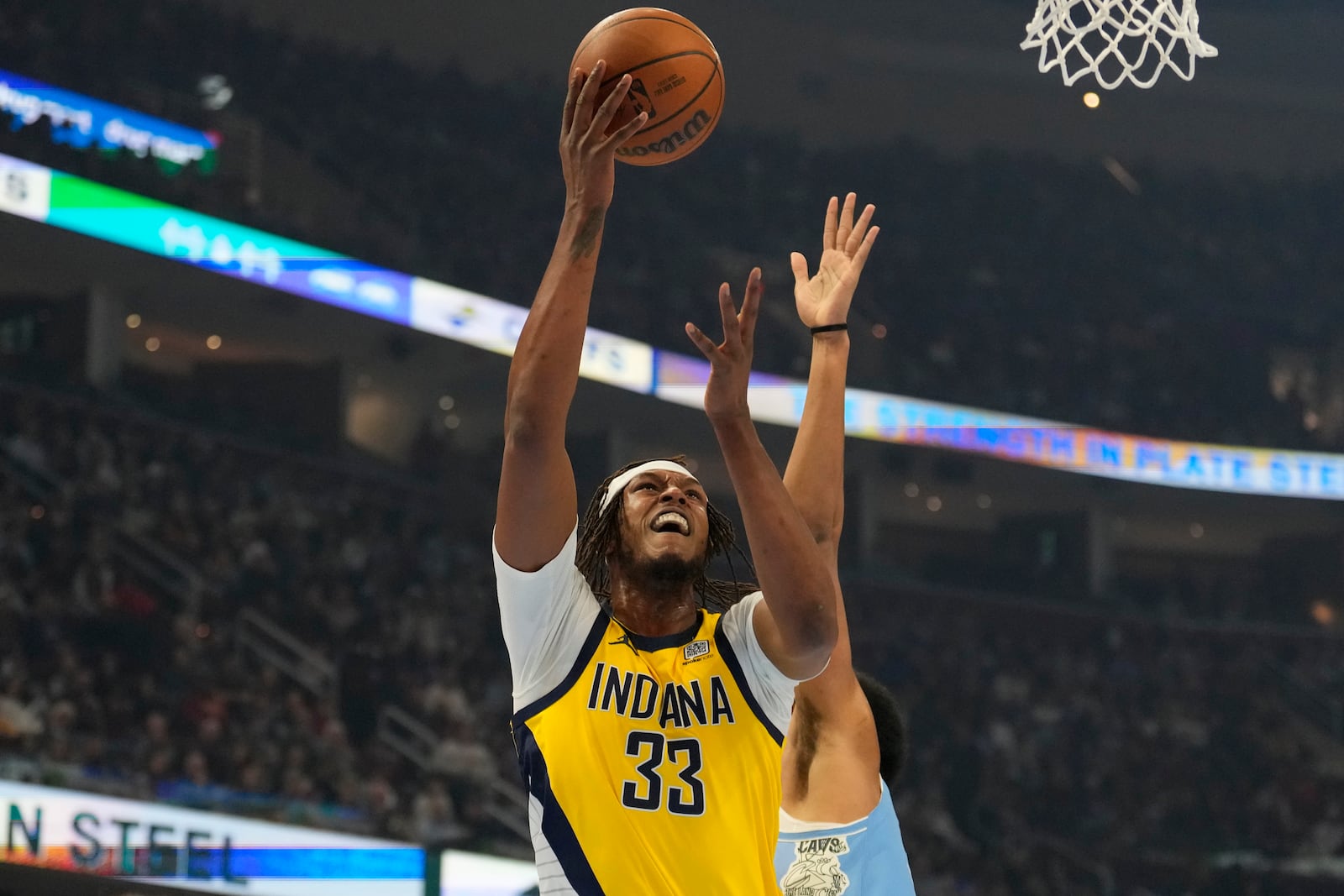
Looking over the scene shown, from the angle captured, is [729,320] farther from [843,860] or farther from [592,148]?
[843,860]

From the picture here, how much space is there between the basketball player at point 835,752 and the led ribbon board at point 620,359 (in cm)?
1007

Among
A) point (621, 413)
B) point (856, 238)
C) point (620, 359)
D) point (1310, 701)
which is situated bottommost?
point (856, 238)

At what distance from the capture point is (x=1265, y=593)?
20047mm

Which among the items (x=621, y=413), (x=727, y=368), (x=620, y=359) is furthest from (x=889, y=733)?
(x=621, y=413)

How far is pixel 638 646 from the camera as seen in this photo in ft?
8.38

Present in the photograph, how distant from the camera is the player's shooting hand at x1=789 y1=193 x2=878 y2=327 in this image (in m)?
3.11

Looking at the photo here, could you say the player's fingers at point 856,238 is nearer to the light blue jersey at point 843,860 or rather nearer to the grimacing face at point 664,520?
the grimacing face at point 664,520

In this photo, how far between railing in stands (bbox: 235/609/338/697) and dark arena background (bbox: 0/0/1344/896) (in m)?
0.05

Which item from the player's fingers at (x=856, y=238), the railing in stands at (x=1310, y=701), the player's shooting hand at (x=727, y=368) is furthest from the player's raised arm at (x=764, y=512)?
the railing in stands at (x=1310, y=701)

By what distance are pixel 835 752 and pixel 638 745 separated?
3.97 ft

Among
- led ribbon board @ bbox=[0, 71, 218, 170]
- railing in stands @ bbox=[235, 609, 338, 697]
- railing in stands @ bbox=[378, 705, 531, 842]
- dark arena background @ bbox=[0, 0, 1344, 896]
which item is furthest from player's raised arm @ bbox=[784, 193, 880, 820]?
led ribbon board @ bbox=[0, 71, 218, 170]

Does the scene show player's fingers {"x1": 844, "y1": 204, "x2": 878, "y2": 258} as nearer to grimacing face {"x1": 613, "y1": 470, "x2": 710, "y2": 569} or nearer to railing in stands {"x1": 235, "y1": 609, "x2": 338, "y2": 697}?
grimacing face {"x1": 613, "y1": 470, "x2": 710, "y2": 569}

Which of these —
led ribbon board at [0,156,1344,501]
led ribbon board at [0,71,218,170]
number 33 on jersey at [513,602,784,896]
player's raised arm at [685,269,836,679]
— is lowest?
number 33 on jersey at [513,602,784,896]

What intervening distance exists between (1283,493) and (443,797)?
42.5ft
